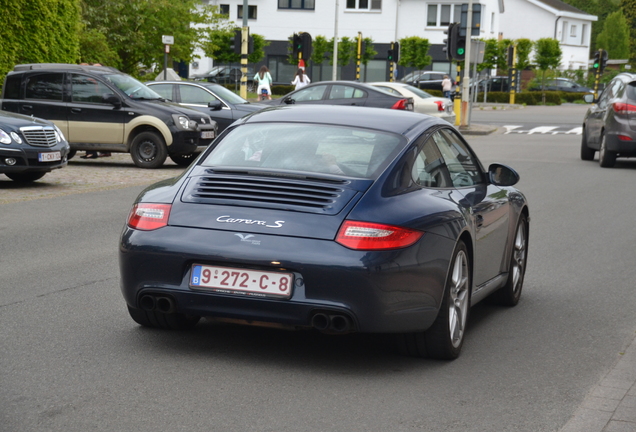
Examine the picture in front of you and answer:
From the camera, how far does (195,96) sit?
72.6 ft

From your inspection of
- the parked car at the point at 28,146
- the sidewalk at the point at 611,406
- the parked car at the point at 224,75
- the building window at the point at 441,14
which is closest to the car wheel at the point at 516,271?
the sidewalk at the point at 611,406

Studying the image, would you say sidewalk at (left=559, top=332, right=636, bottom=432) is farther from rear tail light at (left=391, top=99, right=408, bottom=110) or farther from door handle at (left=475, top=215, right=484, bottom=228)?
rear tail light at (left=391, top=99, right=408, bottom=110)

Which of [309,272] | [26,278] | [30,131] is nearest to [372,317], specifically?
[309,272]

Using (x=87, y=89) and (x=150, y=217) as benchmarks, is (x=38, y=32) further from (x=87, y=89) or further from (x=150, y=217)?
(x=150, y=217)

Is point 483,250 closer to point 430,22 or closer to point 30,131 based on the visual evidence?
point 30,131

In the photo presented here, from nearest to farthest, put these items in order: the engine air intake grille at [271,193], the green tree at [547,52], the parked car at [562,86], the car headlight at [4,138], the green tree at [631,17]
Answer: the engine air intake grille at [271,193] → the car headlight at [4,138] → the parked car at [562,86] → the green tree at [547,52] → the green tree at [631,17]

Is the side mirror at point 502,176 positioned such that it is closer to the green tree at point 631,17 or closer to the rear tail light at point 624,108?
the rear tail light at point 624,108

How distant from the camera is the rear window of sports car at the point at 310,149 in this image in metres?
5.72

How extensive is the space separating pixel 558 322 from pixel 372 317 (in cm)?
225

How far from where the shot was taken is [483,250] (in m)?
6.38

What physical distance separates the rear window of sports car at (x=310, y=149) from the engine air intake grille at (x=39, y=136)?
9223 millimetres

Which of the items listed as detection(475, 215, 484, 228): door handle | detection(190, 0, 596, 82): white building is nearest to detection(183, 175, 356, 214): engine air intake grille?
detection(475, 215, 484, 228): door handle

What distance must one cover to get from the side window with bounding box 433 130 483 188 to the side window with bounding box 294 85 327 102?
19.8m

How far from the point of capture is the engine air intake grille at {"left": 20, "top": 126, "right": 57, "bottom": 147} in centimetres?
1470
